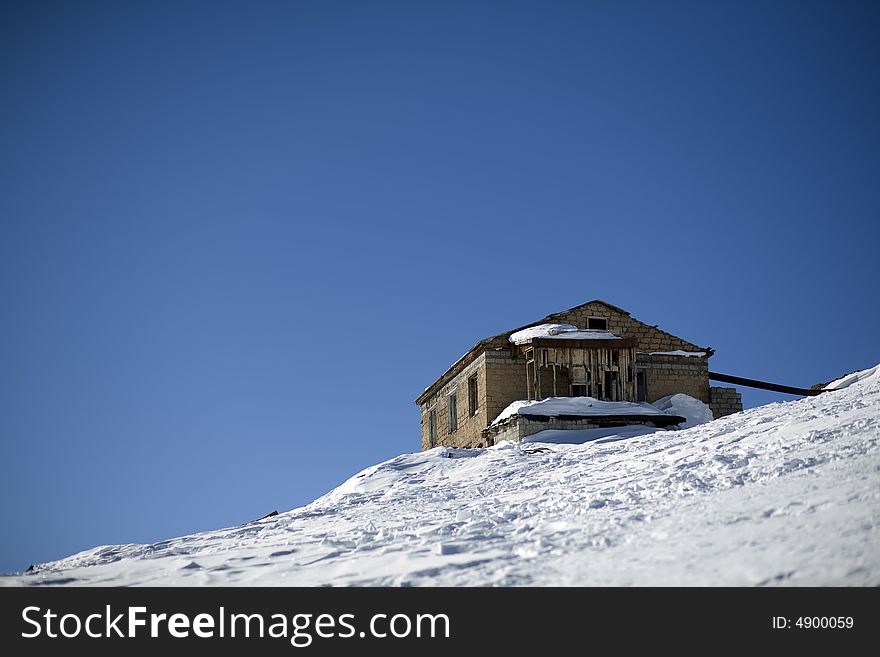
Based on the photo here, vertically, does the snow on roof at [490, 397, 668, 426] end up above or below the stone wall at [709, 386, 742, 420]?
below

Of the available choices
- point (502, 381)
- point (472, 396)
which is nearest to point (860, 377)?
point (502, 381)

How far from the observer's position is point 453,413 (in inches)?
1113

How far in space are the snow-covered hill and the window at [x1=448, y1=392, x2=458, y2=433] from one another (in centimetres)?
1501

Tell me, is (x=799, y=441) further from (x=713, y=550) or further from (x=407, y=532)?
(x=407, y=532)

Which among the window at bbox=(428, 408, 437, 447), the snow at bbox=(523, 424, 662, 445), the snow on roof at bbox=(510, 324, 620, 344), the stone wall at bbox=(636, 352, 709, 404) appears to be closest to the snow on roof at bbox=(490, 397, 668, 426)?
the snow at bbox=(523, 424, 662, 445)

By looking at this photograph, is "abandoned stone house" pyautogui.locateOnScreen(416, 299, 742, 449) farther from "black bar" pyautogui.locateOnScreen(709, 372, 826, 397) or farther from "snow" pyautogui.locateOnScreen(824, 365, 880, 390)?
"snow" pyautogui.locateOnScreen(824, 365, 880, 390)

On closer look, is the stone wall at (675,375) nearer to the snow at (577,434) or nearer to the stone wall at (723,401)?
the stone wall at (723,401)

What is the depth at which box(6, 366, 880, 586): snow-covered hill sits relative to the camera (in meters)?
6.14

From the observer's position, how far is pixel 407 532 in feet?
29.3

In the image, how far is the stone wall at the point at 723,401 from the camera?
2723cm
